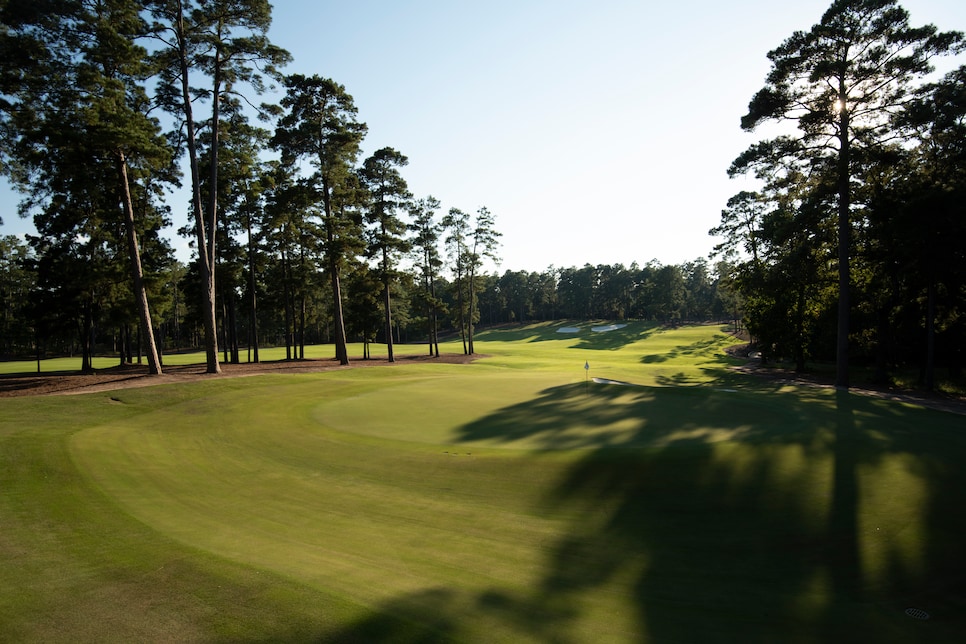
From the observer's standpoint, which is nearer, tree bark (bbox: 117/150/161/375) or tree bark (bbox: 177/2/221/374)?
tree bark (bbox: 117/150/161/375)

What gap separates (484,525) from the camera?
24.4ft

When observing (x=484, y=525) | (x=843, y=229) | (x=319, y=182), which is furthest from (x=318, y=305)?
(x=484, y=525)

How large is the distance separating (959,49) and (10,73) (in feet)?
126

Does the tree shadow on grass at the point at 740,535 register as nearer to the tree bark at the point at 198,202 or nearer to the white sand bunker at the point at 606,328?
the tree bark at the point at 198,202

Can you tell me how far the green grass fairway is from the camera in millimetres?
4848

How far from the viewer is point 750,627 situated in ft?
16.2

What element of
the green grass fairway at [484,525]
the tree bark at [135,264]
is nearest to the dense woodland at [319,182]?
the tree bark at [135,264]

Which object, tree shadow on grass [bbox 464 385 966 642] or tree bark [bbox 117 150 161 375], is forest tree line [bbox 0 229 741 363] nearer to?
tree bark [bbox 117 150 161 375]

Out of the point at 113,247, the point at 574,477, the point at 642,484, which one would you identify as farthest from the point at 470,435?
the point at 113,247

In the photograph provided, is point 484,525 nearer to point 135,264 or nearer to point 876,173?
point 135,264

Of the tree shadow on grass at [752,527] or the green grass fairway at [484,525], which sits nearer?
the green grass fairway at [484,525]

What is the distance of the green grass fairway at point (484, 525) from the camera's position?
485 cm

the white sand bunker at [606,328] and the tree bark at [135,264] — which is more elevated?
the tree bark at [135,264]

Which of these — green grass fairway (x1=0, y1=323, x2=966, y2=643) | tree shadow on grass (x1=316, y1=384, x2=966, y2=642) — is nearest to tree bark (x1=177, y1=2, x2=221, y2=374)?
green grass fairway (x1=0, y1=323, x2=966, y2=643)
